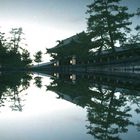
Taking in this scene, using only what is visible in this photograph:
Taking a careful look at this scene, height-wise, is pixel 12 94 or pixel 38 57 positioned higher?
pixel 38 57

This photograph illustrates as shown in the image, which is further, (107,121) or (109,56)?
(109,56)

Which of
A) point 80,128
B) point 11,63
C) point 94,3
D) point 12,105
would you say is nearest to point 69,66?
point 11,63

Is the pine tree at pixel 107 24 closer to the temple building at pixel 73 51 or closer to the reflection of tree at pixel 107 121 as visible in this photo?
the temple building at pixel 73 51

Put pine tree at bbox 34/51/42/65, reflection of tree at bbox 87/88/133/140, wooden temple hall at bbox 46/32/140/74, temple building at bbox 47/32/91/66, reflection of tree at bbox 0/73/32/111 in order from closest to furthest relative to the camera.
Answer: reflection of tree at bbox 87/88/133/140 → reflection of tree at bbox 0/73/32/111 → wooden temple hall at bbox 46/32/140/74 → temple building at bbox 47/32/91/66 → pine tree at bbox 34/51/42/65

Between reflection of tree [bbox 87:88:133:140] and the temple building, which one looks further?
the temple building

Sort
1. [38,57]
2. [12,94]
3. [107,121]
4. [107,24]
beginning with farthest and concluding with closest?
[38,57] < [107,24] < [12,94] < [107,121]

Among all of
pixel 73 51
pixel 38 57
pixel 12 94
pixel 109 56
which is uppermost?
pixel 38 57

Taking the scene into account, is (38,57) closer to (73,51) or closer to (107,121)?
(73,51)

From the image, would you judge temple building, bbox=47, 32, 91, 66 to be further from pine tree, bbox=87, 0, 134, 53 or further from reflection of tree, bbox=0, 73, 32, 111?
reflection of tree, bbox=0, 73, 32, 111

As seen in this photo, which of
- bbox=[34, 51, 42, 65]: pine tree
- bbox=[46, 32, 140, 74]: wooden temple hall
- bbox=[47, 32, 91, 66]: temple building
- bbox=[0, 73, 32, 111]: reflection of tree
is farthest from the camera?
bbox=[34, 51, 42, 65]: pine tree

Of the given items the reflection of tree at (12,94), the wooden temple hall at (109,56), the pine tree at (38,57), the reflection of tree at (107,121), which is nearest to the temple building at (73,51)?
the wooden temple hall at (109,56)

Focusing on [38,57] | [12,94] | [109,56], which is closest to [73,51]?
[109,56]

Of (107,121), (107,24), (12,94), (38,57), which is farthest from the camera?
(38,57)

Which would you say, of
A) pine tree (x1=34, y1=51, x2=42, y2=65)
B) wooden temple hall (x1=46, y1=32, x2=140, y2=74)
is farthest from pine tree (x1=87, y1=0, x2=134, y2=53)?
pine tree (x1=34, y1=51, x2=42, y2=65)
